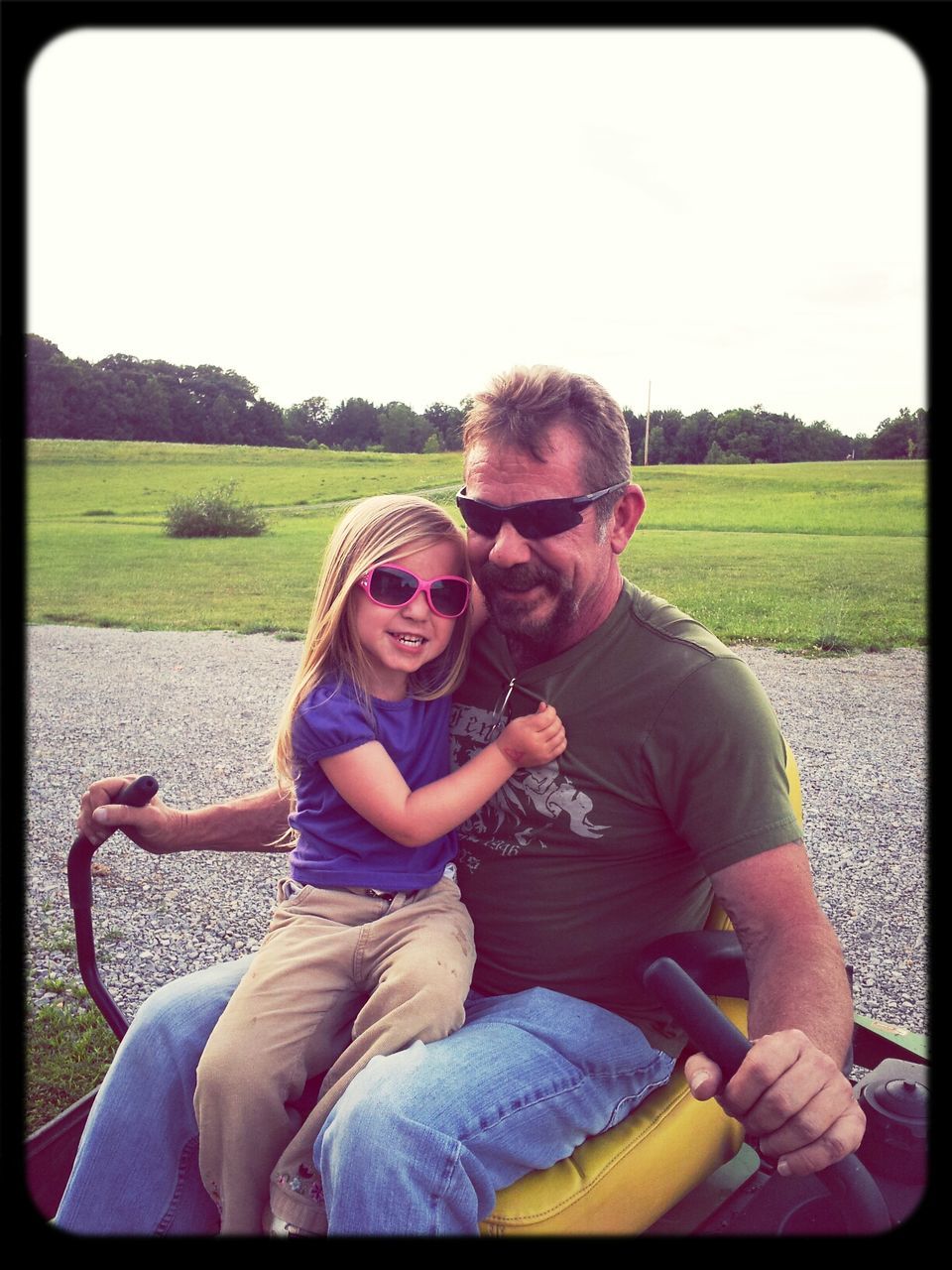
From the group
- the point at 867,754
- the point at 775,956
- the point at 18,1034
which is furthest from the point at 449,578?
the point at 867,754

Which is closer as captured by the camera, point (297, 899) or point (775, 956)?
point (775, 956)

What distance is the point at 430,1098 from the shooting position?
5.47 ft

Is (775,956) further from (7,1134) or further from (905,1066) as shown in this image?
(7,1134)

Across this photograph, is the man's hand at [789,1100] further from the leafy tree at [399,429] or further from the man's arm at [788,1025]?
the leafy tree at [399,429]

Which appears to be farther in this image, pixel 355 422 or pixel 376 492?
pixel 376 492

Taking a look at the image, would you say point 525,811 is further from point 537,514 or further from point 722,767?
point 537,514

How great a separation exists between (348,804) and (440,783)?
0.23 m

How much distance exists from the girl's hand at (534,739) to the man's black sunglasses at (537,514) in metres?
0.39

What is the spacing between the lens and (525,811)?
2.10 meters

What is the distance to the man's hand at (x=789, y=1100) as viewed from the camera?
4.54 ft

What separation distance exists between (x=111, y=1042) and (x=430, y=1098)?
2775 mm

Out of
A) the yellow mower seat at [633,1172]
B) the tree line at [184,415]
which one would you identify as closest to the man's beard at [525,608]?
the yellow mower seat at [633,1172]

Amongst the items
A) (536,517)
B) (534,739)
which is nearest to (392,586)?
(536,517)

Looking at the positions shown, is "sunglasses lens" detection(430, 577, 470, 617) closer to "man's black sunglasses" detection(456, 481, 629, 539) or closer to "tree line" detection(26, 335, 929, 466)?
"man's black sunglasses" detection(456, 481, 629, 539)
